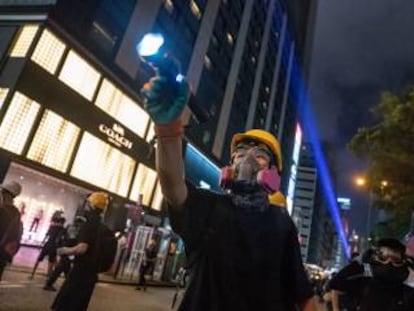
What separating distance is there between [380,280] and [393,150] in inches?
386

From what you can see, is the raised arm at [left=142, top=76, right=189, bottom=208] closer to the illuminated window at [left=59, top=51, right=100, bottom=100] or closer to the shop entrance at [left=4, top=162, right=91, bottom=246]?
the shop entrance at [left=4, top=162, right=91, bottom=246]

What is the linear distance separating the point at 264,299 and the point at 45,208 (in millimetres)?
20715

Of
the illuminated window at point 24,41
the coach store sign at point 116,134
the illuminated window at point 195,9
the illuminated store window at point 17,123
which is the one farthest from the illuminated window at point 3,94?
the illuminated window at point 195,9

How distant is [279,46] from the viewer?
59.4 metres

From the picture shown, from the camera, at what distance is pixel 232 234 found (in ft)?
6.73

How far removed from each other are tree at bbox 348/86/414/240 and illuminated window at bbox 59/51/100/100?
1223 cm

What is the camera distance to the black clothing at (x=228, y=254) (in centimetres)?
197

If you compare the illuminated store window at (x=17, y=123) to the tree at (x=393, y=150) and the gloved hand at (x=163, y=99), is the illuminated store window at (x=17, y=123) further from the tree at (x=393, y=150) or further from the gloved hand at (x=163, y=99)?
the gloved hand at (x=163, y=99)

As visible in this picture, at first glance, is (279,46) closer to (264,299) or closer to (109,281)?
(109,281)

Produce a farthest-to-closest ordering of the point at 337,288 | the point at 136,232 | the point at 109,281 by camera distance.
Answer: the point at 136,232 → the point at 109,281 → the point at 337,288

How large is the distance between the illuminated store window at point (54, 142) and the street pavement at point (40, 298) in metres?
6.93

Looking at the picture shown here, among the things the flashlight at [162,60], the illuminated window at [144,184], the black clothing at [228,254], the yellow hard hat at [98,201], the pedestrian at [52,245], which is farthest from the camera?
the illuminated window at [144,184]

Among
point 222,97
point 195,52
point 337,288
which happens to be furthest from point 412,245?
point 222,97

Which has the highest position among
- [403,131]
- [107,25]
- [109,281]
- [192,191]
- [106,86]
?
[107,25]
